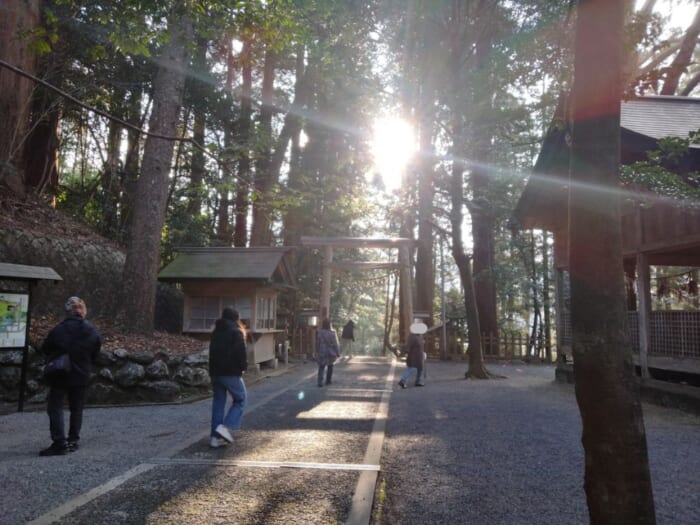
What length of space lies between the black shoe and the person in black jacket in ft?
5.29

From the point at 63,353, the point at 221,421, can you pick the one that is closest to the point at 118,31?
the point at 63,353

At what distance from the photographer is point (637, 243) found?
11070mm

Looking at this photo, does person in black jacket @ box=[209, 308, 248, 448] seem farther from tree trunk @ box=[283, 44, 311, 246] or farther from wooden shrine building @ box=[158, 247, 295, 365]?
tree trunk @ box=[283, 44, 311, 246]

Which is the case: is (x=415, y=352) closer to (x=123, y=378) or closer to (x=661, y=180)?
(x=123, y=378)

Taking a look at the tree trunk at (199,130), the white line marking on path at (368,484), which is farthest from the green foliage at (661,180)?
the tree trunk at (199,130)

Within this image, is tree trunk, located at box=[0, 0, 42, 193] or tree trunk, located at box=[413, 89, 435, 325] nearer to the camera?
tree trunk, located at box=[0, 0, 42, 193]

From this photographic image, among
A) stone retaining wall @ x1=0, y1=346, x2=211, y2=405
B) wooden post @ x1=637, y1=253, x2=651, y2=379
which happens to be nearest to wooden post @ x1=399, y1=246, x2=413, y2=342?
wooden post @ x1=637, y1=253, x2=651, y2=379

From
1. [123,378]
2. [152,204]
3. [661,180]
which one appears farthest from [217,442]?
[152,204]

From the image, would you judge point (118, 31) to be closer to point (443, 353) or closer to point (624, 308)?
point (624, 308)

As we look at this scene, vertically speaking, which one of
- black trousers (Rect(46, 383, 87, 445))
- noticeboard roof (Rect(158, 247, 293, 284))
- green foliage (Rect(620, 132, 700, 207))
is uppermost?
green foliage (Rect(620, 132, 700, 207))

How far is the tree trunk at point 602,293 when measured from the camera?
2500 mm

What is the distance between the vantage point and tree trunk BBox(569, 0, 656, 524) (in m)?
2.50

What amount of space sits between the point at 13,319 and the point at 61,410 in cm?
290

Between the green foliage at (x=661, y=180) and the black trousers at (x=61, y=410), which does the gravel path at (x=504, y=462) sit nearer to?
the green foliage at (x=661, y=180)
